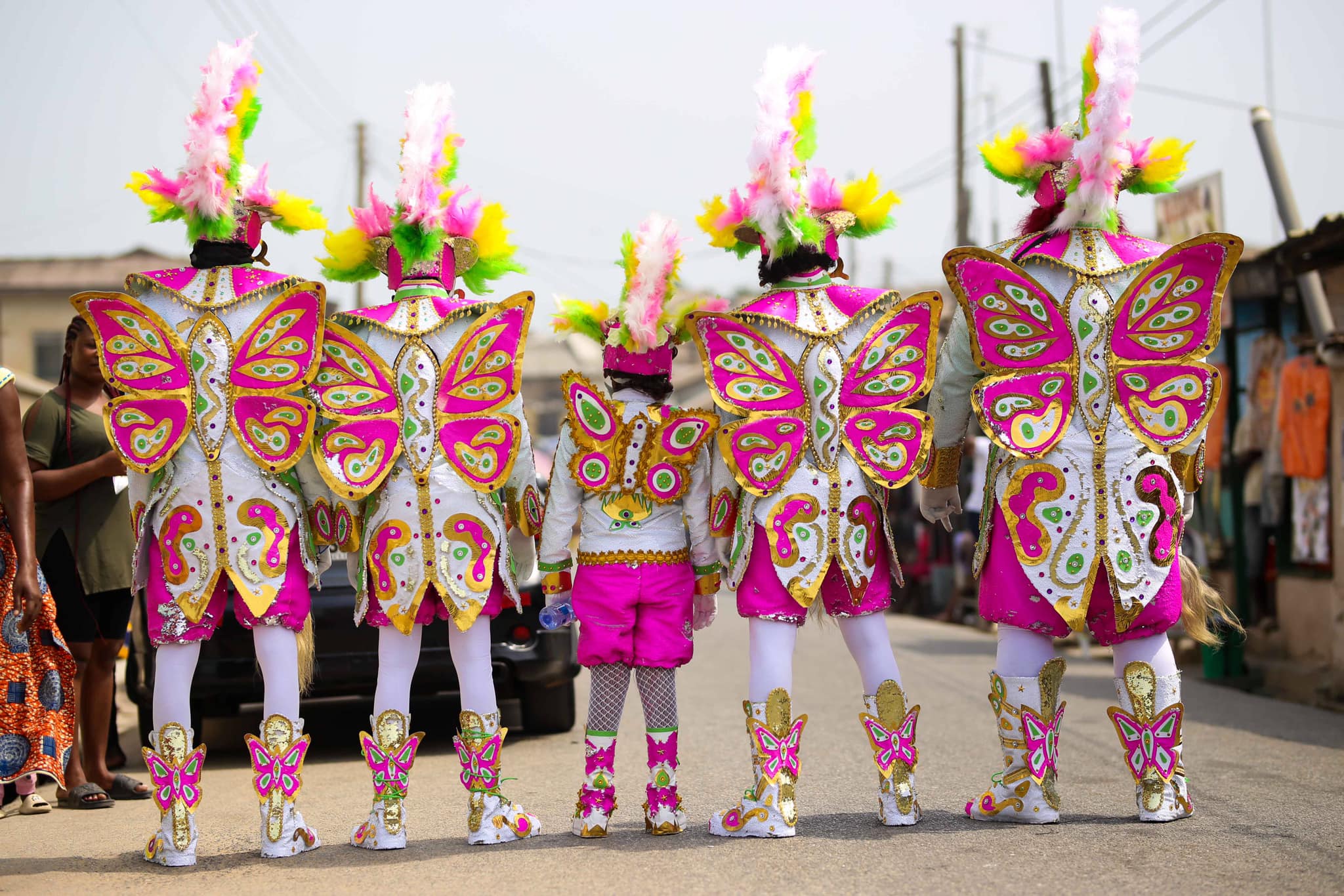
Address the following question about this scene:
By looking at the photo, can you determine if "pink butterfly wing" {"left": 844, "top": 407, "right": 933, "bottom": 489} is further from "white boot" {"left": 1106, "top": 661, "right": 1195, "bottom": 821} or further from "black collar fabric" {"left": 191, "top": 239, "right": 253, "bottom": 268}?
"black collar fabric" {"left": 191, "top": 239, "right": 253, "bottom": 268}

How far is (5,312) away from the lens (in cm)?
3356

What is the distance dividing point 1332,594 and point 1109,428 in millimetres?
5367

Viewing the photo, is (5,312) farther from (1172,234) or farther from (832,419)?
(832,419)

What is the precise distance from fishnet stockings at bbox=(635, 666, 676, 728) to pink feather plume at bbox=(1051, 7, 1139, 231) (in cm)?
230

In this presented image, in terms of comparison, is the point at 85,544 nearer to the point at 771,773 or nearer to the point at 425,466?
the point at 425,466

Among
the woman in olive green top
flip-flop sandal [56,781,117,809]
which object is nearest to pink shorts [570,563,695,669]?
the woman in olive green top

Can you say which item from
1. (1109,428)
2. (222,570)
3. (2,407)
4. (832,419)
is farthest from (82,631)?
(1109,428)

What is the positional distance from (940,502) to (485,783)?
2.03 m

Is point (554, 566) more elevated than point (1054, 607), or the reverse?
point (554, 566)

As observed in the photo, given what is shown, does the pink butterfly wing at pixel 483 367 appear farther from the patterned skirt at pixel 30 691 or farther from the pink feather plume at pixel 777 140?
the patterned skirt at pixel 30 691

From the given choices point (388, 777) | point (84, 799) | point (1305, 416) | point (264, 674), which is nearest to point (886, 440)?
point (388, 777)

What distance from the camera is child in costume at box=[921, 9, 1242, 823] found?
4.91 m

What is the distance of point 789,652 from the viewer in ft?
16.5

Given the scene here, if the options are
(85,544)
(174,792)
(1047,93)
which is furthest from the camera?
(1047,93)
